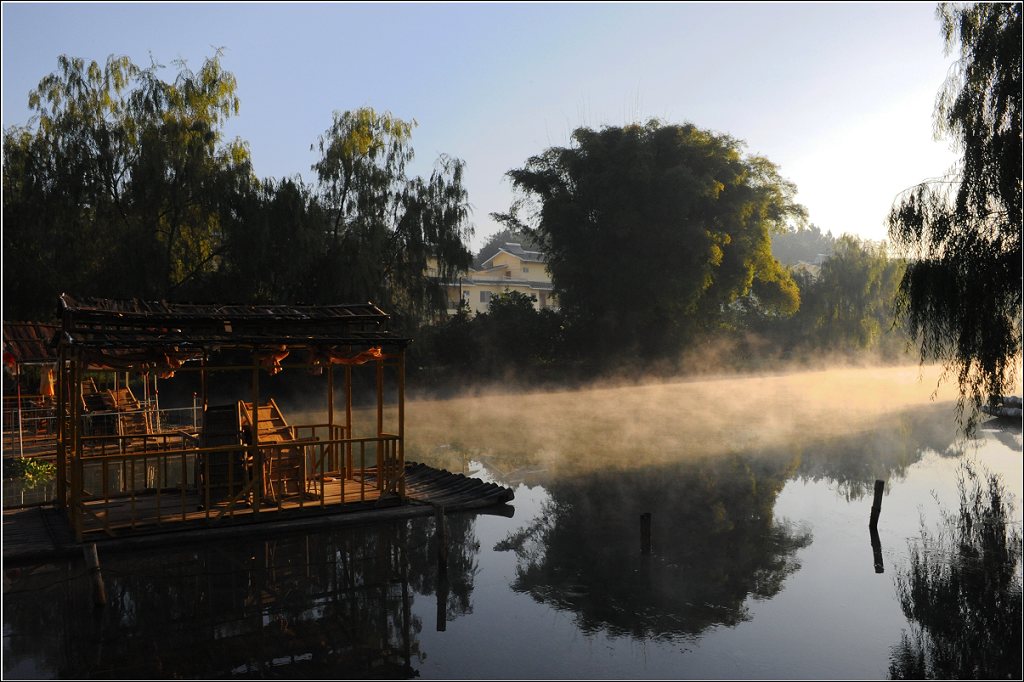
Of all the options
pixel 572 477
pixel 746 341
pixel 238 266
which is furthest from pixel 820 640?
pixel 746 341

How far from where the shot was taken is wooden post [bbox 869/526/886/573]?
45.1ft

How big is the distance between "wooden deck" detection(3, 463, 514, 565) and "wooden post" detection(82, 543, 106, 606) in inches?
45.0

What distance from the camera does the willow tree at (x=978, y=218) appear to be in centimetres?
1614

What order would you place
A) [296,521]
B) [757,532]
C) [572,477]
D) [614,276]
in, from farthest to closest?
[614,276] < [572,477] < [757,532] < [296,521]

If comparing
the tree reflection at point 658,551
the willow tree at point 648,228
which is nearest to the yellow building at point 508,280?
the willow tree at point 648,228

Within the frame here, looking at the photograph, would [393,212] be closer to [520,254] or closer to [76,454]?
[76,454]

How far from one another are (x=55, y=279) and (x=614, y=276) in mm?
26553

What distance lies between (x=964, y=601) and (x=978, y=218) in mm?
8150

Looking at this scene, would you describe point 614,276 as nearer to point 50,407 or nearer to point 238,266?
point 238,266

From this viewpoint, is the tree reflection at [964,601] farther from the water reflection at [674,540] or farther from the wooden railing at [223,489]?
the wooden railing at [223,489]

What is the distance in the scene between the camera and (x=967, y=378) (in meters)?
17.4

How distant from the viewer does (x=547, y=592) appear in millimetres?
12312

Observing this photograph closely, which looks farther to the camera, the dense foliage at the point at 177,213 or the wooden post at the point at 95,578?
the dense foliage at the point at 177,213

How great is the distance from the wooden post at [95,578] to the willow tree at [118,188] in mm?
23236
